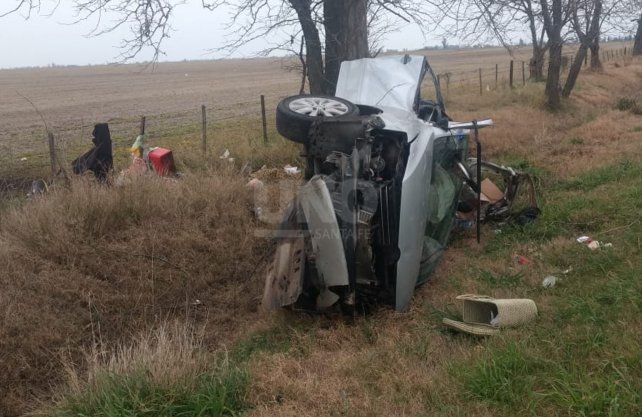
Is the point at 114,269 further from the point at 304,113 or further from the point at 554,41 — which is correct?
the point at 554,41

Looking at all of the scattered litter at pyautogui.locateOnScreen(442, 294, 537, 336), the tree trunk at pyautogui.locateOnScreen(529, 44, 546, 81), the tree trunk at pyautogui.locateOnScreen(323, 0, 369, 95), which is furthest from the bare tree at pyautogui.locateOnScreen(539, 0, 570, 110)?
the scattered litter at pyautogui.locateOnScreen(442, 294, 537, 336)

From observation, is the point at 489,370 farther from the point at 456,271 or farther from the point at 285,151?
the point at 285,151

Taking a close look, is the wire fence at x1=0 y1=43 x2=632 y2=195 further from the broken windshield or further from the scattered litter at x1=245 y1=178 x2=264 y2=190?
the broken windshield

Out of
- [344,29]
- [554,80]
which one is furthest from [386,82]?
[554,80]

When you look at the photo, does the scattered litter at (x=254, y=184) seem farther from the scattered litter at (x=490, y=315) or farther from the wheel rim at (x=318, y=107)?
the scattered litter at (x=490, y=315)

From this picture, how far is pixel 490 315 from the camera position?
13.3 feet

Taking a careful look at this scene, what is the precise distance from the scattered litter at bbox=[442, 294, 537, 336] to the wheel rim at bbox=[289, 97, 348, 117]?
2453 millimetres

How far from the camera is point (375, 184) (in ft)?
15.0

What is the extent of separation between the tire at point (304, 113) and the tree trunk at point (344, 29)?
428 cm

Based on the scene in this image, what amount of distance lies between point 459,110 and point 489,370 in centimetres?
1316

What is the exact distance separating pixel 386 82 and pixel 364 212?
233 centimetres

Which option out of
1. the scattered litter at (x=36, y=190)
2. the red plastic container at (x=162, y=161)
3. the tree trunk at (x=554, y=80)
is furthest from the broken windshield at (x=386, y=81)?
the tree trunk at (x=554, y=80)

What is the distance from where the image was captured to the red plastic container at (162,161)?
27.1 feet

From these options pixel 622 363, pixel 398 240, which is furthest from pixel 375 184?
pixel 622 363
